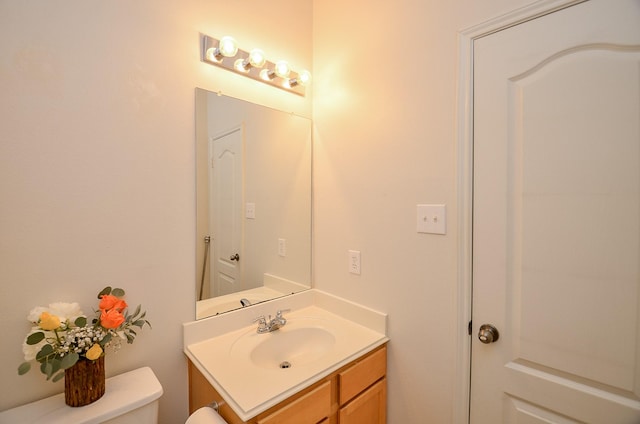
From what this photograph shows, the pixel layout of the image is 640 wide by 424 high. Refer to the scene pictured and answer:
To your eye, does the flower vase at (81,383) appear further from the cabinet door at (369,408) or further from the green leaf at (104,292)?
the cabinet door at (369,408)

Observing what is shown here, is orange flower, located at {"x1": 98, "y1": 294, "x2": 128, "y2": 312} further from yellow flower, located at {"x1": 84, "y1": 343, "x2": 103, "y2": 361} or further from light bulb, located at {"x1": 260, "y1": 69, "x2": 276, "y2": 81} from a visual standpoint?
light bulb, located at {"x1": 260, "y1": 69, "x2": 276, "y2": 81}

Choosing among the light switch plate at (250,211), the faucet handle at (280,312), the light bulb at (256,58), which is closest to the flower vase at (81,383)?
the faucet handle at (280,312)

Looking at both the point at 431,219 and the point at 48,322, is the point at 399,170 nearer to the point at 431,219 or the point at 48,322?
the point at 431,219

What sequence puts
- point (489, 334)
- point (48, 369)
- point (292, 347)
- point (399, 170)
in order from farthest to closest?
point (292, 347), point (399, 170), point (489, 334), point (48, 369)

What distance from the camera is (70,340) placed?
867 mm

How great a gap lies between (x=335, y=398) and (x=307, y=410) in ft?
0.51

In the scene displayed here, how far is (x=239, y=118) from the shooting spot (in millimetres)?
1442

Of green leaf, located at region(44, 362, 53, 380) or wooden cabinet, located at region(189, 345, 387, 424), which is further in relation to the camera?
wooden cabinet, located at region(189, 345, 387, 424)

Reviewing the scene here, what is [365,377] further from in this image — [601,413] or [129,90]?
[129,90]

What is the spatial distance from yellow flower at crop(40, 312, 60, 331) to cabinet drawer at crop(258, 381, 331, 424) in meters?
0.68

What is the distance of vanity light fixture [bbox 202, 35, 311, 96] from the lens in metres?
1.28

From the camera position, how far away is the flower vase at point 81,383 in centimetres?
89

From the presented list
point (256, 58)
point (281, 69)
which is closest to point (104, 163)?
point (256, 58)

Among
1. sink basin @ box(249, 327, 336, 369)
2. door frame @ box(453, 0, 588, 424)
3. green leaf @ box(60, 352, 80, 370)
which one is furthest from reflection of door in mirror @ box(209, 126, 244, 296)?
door frame @ box(453, 0, 588, 424)
